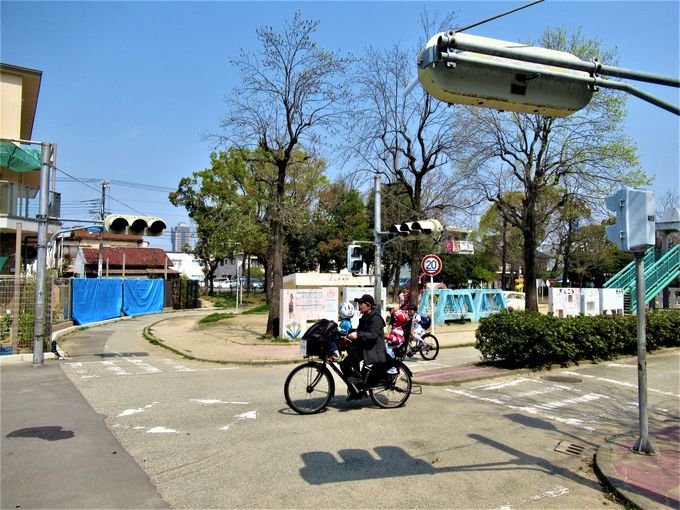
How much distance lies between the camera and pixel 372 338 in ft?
24.4

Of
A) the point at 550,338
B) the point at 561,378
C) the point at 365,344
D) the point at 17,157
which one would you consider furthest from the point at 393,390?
the point at 17,157

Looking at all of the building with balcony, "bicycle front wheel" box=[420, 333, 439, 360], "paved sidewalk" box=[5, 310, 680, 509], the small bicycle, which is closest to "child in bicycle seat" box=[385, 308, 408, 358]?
"paved sidewalk" box=[5, 310, 680, 509]

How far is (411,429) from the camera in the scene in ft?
22.3

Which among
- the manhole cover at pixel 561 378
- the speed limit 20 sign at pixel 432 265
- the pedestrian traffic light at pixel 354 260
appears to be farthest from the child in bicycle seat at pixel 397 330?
the speed limit 20 sign at pixel 432 265

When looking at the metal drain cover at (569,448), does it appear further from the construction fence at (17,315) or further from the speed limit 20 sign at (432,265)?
the construction fence at (17,315)

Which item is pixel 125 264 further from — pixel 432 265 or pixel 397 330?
pixel 397 330

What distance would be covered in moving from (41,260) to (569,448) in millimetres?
12481

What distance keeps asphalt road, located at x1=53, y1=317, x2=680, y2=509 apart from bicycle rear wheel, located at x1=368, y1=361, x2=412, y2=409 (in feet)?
0.54

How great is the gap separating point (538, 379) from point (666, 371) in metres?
3.44

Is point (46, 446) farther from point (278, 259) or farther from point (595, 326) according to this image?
point (278, 259)

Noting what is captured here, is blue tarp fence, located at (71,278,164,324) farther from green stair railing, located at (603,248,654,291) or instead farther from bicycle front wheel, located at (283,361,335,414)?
green stair railing, located at (603,248,654,291)

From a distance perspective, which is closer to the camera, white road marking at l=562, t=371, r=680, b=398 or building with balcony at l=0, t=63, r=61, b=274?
white road marking at l=562, t=371, r=680, b=398

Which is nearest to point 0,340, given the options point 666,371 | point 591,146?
point 666,371

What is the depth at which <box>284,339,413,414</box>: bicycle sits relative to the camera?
7.51 meters
